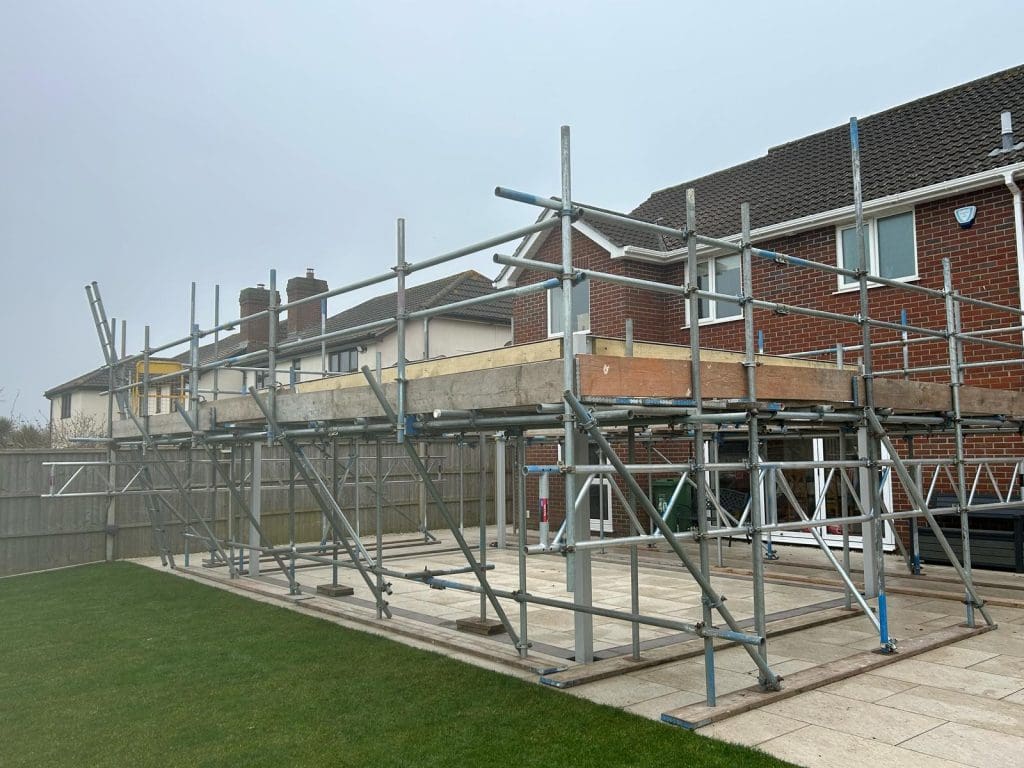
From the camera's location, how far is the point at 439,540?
16.4 meters

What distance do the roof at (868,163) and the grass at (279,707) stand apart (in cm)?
→ 975

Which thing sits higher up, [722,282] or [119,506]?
[722,282]

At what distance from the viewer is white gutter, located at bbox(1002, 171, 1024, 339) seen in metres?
10.8

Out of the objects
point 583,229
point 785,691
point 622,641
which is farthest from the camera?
point 583,229

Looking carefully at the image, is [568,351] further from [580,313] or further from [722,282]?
[580,313]

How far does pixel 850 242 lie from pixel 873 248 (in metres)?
0.43

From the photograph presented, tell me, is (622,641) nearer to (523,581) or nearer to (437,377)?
(523,581)

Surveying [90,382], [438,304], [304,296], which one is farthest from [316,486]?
[90,382]

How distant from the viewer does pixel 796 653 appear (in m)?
7.16

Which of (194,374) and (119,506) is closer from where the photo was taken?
(194,374)

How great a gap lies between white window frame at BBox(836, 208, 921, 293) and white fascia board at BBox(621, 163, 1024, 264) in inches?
7.4

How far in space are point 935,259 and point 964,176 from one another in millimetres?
1173

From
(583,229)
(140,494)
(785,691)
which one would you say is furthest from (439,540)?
(785,691)

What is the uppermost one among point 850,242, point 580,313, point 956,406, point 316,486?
point 850,242
